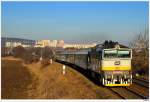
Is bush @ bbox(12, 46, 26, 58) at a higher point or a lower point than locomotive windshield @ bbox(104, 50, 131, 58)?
lower

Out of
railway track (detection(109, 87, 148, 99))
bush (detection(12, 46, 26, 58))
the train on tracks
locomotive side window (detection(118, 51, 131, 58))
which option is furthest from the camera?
bush (detection(12, 46, 26, 58))

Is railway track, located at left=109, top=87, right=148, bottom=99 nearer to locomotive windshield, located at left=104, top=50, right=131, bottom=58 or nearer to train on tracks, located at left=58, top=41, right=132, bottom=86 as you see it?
train on tracks, located at left=58, top=41, right=132, bottom=86

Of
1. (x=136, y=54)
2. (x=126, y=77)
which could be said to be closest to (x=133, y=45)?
(x=136, y=54)

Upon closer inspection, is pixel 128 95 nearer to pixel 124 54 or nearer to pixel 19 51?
pixel 124 54

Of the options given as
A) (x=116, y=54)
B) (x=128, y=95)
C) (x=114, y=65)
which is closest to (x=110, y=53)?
(x=116, y=54)

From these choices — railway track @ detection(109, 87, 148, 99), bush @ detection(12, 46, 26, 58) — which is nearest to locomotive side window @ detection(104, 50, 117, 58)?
railway track @ detection(109, 87, 148, 99)

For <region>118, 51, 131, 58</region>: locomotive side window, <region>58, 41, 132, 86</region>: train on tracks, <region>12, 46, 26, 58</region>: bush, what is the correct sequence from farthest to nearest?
1. <region>12, 46, 26, 58</region>: bush
2. <region>118, 51, 131, 58</region>: locomotive side window
3. <region>58, 41, 132, 86</region>: train on tracks

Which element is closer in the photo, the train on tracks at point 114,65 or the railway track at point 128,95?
the railway track at point 128,95

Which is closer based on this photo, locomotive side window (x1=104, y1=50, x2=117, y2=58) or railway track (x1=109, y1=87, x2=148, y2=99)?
railway track (x1=109, y1=87, x2=148, y2=99)

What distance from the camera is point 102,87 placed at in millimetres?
14242

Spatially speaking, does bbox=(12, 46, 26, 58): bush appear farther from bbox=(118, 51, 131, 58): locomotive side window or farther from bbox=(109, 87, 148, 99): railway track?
bbox=(109, 87, 148, 99): railway track

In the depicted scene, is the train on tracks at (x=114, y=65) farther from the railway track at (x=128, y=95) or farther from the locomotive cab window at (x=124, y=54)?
the railway track at (x=128, y=95)

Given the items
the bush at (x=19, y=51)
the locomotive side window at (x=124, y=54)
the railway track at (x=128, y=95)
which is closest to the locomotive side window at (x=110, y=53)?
the locomotive side window at (x=124, y=54)

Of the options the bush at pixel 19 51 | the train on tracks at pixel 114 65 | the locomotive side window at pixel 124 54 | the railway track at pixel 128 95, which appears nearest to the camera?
the railway track at pixel 128 95
